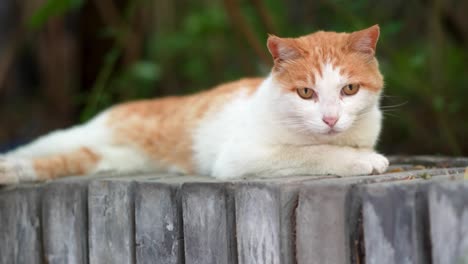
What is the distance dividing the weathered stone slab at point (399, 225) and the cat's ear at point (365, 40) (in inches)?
30.3

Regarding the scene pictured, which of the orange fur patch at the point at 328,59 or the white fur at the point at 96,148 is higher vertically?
the orange fur patch at the point at 328,59

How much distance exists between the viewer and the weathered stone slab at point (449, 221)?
67.9 inches

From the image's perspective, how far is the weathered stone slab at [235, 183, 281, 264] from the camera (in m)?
2.05

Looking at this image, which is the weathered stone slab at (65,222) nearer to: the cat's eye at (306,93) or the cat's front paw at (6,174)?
the cat's front paw at (6,174)

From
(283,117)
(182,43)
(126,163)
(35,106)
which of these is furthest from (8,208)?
(35,106)

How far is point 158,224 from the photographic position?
233 cm

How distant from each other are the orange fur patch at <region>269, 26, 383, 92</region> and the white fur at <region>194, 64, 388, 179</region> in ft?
0.11

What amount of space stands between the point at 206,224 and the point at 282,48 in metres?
0.73

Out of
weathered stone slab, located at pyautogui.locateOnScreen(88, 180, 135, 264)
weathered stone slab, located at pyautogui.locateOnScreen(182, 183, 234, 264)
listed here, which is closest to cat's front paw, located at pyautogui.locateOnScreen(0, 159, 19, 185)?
weathered stone slab, located at pyautogui.locateOnScreen(88, 180, 135, 264)

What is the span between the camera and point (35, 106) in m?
6.46

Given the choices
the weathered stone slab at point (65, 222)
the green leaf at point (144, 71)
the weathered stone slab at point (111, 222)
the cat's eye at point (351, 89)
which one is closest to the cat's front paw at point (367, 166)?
the cat's eye at point (351, 89)

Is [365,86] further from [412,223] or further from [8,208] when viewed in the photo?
[8,208]

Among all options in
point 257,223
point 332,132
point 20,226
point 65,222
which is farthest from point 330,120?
point 20,226

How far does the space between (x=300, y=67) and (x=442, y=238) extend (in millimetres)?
933
